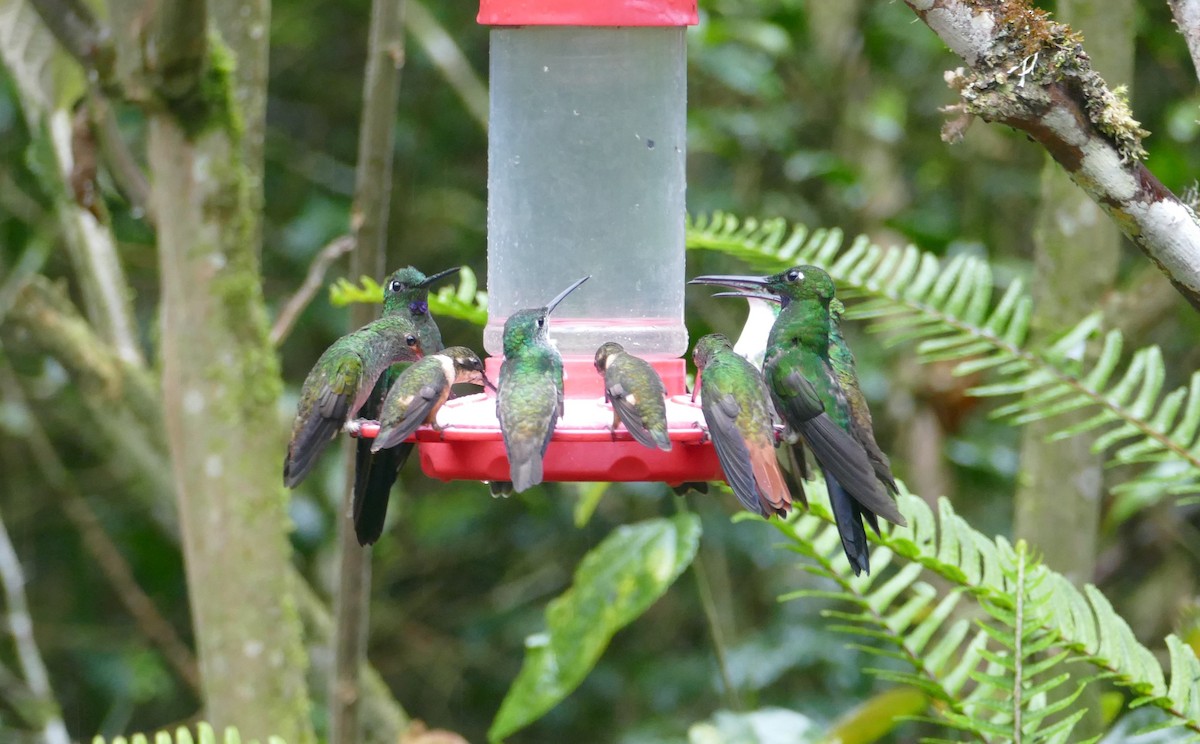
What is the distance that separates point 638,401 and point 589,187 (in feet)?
2.80

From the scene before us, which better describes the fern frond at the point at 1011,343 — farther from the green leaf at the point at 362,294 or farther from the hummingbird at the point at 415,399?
the hummingbird at the point at 415,399

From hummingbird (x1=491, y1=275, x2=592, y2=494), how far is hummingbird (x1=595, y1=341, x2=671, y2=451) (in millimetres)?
80

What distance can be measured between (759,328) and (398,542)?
4.45m

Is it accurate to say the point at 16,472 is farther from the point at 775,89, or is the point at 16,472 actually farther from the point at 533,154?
the point at 533,154

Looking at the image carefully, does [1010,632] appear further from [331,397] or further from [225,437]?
[225,437]

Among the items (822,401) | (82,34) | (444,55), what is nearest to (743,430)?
(822,401)

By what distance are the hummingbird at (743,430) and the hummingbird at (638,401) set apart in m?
0.07

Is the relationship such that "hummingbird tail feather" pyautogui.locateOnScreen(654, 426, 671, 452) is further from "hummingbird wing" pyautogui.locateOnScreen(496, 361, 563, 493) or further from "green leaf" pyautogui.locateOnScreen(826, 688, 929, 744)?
"green leaf" pyautogui.locateOnScreen(826, 688, 929, 744)

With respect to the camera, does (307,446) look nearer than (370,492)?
Yes

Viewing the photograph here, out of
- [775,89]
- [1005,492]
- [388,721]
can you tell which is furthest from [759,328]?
[1005,492]

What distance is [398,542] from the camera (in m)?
6.50

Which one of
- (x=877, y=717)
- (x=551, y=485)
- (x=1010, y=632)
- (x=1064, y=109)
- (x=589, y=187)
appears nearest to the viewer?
(x=1064, y=109)

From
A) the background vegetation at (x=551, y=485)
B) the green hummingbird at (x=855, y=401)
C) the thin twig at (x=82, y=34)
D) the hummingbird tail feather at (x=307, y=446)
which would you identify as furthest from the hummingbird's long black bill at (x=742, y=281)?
the background vegetation at (x=551, y=485)

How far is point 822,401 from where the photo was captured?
1859mm
